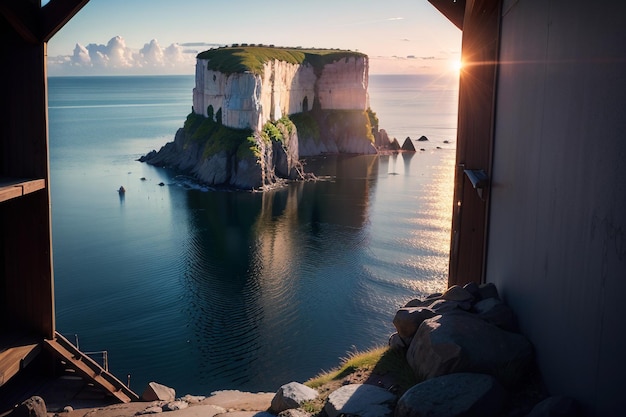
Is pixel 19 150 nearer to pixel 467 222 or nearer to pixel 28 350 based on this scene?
pixel 28 350

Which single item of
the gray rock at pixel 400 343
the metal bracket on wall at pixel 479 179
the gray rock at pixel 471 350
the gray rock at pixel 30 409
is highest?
the metal bracket on wall at pixel 479 179

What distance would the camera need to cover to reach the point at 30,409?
827cm

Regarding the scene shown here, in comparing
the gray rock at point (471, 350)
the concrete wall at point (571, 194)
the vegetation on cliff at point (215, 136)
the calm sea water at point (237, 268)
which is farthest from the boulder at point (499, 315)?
the vegetation on cliff at point (215, 136)

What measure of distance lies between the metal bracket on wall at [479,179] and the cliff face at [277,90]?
6283 centimetres

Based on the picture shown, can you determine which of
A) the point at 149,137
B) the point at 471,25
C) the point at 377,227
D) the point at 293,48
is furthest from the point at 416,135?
the point at 471,25

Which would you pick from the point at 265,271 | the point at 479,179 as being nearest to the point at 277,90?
the point at 265,271

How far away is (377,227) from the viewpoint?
51.7 m

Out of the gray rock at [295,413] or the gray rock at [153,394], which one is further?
the gray rock at [153,394]

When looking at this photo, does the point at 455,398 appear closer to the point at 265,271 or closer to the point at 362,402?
the point at 362,402

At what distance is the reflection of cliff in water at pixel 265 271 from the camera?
27.4 m

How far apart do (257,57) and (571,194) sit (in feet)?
249

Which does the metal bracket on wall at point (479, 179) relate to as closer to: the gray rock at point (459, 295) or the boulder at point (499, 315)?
the gray rock at point (459, 295)

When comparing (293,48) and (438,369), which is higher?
(293,48)

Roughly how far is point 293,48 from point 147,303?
7401cm
